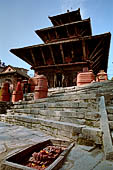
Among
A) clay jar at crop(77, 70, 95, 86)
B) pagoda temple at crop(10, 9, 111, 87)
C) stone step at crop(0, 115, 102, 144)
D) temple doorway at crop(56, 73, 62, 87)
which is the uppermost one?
pagoda temple at crop(10, 9, 111, 87)

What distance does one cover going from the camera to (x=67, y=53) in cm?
1081

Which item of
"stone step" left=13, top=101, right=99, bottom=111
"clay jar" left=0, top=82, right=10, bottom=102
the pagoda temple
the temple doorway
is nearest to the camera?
"stone step" left=13, top=101, right=99, bottom=111

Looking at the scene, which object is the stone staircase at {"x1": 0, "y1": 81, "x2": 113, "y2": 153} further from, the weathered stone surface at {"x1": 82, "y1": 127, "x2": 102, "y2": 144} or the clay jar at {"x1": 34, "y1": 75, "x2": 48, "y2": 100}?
the clay jar at {"x1": 34, "y1": 75, "x2": 48, "y2": 100}

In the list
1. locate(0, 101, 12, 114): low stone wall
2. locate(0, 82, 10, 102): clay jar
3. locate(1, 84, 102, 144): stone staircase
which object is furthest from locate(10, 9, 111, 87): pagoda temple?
locate(1, 84, 102, 144): stone staircase

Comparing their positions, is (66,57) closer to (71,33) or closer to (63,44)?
(63,44)

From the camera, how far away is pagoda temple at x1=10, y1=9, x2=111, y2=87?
957 centimetres

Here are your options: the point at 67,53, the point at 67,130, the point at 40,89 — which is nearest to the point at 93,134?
the point at 67,130

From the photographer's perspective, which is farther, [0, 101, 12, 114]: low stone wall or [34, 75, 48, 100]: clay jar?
[0, 101, 12, 114]: low stone wall

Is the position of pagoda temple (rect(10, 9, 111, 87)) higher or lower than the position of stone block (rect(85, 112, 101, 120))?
higher

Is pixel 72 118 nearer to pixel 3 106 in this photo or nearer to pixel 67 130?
pixel 67 130

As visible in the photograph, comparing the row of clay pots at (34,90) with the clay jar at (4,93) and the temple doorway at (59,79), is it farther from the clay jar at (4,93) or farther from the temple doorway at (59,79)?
the temple doorway at (59,79)

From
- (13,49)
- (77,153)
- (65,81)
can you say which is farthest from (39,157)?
(13,49)

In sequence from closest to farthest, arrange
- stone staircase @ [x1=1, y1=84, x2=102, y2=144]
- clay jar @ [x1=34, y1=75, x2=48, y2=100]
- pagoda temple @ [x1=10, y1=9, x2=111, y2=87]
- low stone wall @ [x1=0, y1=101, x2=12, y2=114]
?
stone staircase @ [x1=1, y1=84, x2=102, y2=144] → clay jar @ [x1=34, y1=75, x2=48, y2=100] → low stone wall @ [x1=0, y1=101, x2=12, y2=114] → pagoda temple @ [x1=10, y1=9, x2=111, y2=87]

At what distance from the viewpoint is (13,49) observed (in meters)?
10.9
